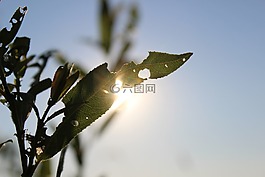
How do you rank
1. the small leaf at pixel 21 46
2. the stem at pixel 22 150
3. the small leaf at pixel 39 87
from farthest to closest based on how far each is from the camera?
the small leaf at pixel 21 46 → the small leaf at pixel 39 87 → the stem at pixel 22 150

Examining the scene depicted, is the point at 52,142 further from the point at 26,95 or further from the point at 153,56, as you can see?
the point at 153,56

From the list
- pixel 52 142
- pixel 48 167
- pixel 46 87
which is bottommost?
pixel 48 167

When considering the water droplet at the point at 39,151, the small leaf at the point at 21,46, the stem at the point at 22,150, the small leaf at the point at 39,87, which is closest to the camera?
the stem at the point at 22,150

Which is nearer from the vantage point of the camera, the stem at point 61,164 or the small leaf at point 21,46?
the stem at point 61,164

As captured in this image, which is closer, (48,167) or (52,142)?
(52,142)

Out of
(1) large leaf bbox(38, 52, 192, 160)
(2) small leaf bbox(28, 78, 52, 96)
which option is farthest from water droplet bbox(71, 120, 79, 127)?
(2) small leaf bbox(28, 78, 52, 96)

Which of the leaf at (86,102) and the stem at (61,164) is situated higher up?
the leaf at (86,102)

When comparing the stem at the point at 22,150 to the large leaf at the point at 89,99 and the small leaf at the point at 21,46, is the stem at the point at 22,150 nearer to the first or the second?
the large leaf at the point at 89,99

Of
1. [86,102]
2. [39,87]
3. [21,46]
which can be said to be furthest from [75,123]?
[21,46]

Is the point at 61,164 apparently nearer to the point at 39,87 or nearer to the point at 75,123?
the point at 75,123

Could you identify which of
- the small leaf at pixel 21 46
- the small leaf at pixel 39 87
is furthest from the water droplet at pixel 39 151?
the small leaf at pixel 21 46

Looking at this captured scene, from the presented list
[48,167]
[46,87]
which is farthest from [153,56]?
[48,167]
